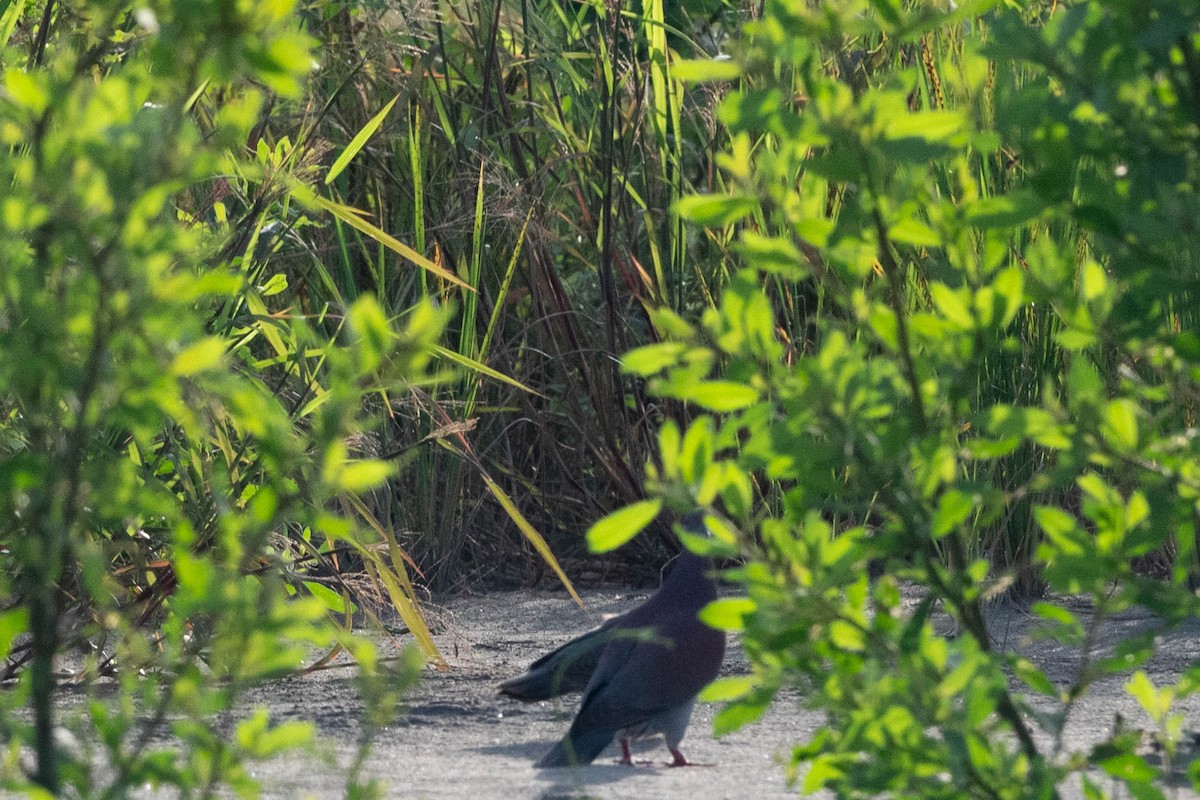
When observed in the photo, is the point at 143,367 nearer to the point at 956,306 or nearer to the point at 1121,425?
the point at 956,306

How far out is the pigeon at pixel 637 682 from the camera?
8.73ft

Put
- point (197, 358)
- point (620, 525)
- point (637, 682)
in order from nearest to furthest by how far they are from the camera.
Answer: point (197, 358) < point (620, 525) < point (637, 682)

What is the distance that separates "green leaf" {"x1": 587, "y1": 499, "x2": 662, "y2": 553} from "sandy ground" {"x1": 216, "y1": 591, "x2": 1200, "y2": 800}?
97 centimetres

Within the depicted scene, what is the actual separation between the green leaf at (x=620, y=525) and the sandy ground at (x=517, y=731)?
97cm

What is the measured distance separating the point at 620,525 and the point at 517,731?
70.3 inches

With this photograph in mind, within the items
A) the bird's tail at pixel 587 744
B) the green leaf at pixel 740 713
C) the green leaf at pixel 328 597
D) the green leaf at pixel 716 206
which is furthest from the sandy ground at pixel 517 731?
the green leaf at pixel 716 206

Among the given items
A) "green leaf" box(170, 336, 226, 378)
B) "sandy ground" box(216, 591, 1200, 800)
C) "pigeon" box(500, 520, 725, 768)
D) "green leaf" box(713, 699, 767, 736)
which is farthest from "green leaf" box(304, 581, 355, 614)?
"green leaf" box(170, 336, 226, 378)

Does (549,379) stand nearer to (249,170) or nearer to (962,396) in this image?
(249,170)

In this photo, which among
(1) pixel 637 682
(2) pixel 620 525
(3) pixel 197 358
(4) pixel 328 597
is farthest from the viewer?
(4) pixel 328 597

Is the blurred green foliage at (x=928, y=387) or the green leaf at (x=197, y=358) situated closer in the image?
→ the green leaf at (x=197, y=358)

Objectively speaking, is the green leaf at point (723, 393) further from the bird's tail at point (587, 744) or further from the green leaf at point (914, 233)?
the bird's tail at point (587, 744)

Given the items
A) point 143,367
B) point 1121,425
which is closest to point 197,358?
point 143,367

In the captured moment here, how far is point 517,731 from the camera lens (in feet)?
9.25

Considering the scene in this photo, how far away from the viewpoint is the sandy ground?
2352 millimetres
